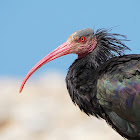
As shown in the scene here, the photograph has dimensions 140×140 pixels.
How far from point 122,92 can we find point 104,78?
0.45m

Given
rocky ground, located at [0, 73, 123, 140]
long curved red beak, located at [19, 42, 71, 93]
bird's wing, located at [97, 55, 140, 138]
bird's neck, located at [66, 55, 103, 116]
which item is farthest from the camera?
rocky ground, located at [0, 73, 123, 140]

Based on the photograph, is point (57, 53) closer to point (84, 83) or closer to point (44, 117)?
point (84, 83)

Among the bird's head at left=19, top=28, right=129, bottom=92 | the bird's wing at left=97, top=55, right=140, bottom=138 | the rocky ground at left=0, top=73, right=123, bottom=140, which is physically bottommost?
the rocky ground at left=0, top=73, right=123, bottom=140

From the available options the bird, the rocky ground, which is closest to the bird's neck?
the bird

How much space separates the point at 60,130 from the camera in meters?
21.3

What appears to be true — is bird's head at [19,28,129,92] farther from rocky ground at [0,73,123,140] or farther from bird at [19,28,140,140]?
rocky ground at [0,73,123,140]

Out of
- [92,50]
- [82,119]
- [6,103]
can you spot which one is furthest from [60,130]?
[92,50]

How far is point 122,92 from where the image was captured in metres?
8.28

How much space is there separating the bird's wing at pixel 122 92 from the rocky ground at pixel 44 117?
10.1 metres

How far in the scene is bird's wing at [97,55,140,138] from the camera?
8.25 meters

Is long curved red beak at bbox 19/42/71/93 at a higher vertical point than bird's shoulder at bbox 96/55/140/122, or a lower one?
higher

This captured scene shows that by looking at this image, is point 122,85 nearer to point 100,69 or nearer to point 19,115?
point 100,69

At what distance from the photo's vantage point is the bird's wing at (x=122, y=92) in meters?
8.25

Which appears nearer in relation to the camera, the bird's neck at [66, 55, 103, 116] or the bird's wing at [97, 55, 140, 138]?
the bird's wing at [97, 55, 140, 138]
